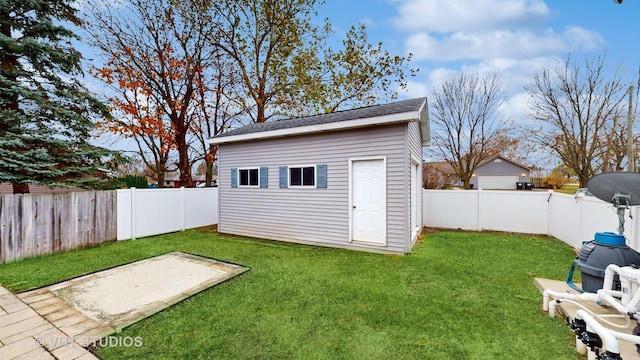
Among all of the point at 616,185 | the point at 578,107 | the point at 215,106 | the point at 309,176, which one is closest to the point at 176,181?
the point at 215,106

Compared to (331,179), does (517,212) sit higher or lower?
lower

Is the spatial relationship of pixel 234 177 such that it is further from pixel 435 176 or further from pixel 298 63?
pixel 435 176

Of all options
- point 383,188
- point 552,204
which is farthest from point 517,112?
point 383,188

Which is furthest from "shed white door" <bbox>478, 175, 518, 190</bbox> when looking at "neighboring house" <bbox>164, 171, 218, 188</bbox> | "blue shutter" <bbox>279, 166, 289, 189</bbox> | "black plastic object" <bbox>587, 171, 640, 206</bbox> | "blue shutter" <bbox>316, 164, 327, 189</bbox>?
"black plastic object" <bbox>587, 171, 640, 206</bbox>

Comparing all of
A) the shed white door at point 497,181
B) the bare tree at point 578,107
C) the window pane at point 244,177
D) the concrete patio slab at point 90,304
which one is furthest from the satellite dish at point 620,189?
the shed white door at point 497,181

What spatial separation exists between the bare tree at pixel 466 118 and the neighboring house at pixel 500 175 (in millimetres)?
16904

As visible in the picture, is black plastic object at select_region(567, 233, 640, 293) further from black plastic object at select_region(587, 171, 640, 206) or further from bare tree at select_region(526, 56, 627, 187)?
bare tree at select_region(526, 56, 627, 187)

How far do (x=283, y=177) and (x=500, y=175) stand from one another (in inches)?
1288

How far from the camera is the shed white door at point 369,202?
5777mm

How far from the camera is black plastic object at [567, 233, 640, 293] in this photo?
2.52 m

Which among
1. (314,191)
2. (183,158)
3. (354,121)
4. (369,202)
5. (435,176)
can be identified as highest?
(354,121)

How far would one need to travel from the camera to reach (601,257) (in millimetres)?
2625

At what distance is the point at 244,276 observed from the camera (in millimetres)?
4270

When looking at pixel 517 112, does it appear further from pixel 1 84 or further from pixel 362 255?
pixel 1 84
